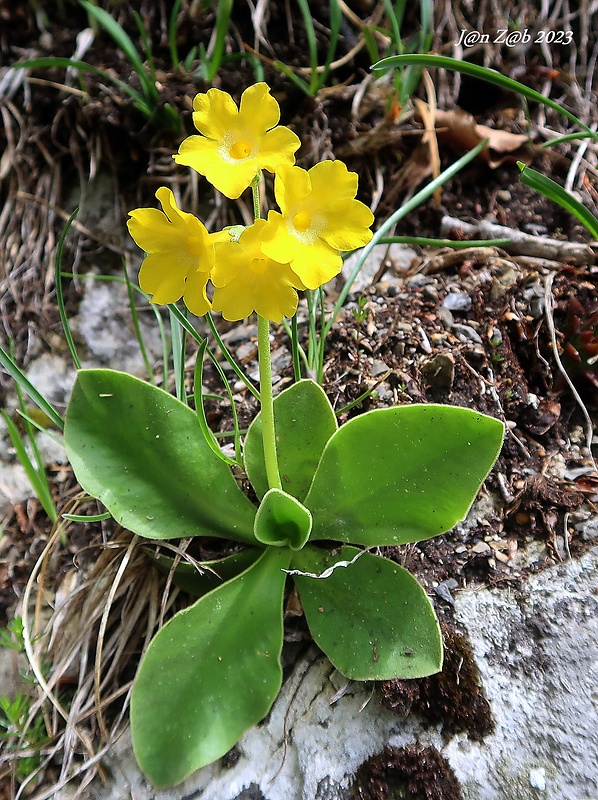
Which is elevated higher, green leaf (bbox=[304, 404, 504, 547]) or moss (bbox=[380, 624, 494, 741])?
green leaf (bbox=[304, 404, 504, 547])

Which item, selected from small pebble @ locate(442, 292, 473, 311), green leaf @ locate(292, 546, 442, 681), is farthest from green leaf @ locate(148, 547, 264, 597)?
small pebble @ locate(442, 292, 473, 311)

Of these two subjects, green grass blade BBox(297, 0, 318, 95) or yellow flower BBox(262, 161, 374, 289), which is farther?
green grass blade BBox(297, 0, 318, 95)

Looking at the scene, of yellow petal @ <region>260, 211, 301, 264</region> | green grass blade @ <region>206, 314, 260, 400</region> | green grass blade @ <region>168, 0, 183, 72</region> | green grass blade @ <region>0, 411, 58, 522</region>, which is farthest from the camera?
green grass blade @ <region>168, 0, 183, 72</region>

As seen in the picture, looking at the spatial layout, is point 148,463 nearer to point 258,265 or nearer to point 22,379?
point 22,379

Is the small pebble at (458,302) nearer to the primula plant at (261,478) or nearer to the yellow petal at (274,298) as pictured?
the primula plant at (261,478)

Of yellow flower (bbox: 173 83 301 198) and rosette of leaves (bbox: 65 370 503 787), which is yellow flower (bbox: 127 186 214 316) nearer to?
yellow flower (bbox: 173 83 301 198)

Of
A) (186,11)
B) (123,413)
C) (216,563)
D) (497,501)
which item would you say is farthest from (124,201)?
(497,501)

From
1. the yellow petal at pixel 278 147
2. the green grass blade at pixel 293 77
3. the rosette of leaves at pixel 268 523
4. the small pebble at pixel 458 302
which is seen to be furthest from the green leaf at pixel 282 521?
the green grass blade at pixel 293 77
